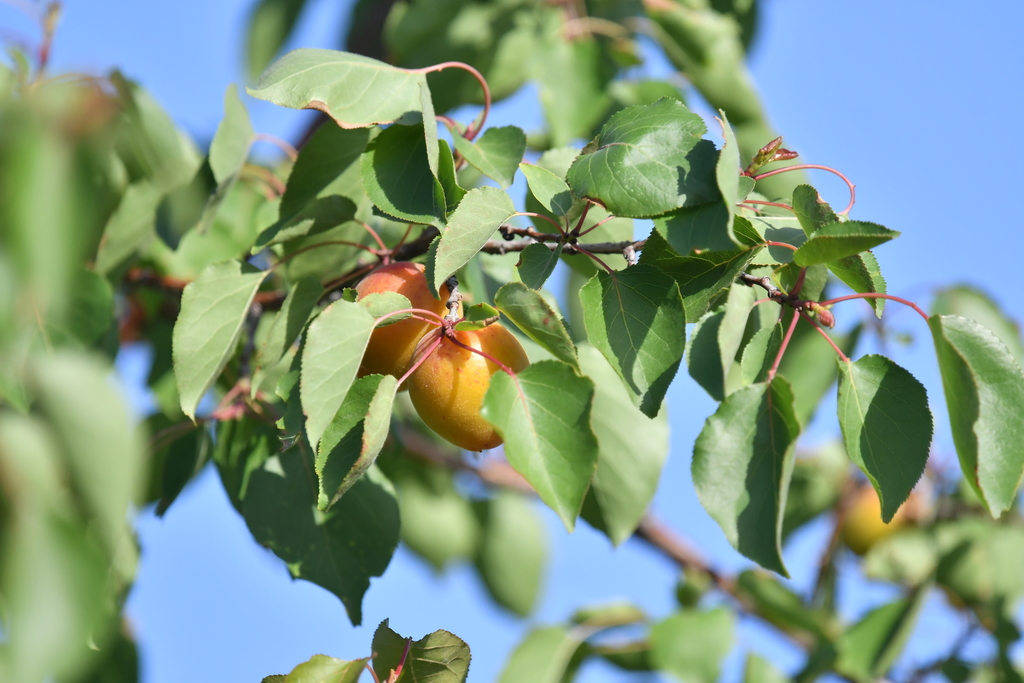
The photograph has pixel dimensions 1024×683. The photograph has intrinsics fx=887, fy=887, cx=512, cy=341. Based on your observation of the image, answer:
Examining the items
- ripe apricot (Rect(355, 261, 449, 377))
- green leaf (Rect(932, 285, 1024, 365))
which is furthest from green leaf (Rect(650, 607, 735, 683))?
ripe apricot (Rect(355, 261, 449, 377))

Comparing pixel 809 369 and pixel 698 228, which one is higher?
pixel 698 228

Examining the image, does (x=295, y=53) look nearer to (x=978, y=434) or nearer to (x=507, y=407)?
(x=507, y=407)

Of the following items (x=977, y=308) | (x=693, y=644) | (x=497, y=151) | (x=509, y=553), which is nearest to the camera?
(x=497, y=151)

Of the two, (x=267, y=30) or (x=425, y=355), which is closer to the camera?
(x=425, y=355)

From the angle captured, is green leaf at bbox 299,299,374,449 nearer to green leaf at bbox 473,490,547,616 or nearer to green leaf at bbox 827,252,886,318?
green leaf at bbox 827,252,886,318

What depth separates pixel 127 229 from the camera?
1243mm

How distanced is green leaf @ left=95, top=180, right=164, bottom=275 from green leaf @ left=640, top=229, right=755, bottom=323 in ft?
2.56

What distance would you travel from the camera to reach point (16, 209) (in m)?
0.40

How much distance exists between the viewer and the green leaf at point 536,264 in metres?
0.75

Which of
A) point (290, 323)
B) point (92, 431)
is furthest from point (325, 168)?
point (92, 431)

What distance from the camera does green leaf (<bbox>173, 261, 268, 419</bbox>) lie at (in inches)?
36.1

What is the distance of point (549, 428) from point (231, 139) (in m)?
0.60

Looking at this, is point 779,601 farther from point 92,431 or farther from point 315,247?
point 92,431

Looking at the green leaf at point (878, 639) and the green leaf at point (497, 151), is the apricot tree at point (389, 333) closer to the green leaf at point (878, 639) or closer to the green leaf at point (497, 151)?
the green leaf at point (497, 151)
